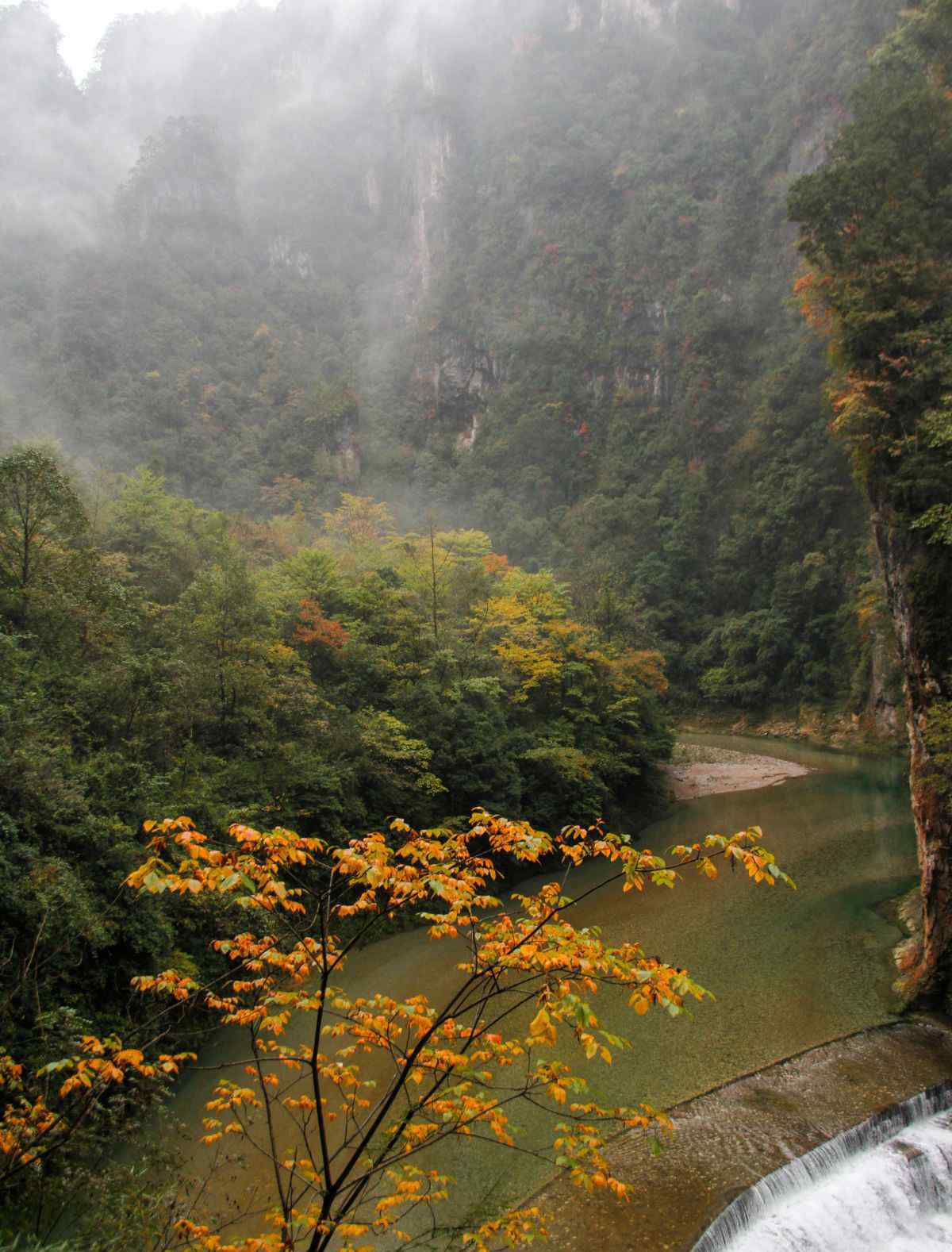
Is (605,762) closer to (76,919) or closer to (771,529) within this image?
(76,919)

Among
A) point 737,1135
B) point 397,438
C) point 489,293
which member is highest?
point 489,293

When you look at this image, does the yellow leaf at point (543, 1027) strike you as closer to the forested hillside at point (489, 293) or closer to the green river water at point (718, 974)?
the green river water at point (718, 974)

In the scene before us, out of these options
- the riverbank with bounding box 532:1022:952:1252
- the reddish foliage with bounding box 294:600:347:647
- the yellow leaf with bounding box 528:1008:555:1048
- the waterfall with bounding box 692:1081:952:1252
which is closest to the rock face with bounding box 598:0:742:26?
the reddish foliage with bounding box 294:600:347:647

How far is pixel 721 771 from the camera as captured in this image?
2975cm

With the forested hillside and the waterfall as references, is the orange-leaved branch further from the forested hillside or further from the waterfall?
the forested hillside

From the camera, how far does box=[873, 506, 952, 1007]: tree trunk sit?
9961 millimetres

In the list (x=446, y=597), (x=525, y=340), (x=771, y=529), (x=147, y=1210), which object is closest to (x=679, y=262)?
(x=525, y=340)

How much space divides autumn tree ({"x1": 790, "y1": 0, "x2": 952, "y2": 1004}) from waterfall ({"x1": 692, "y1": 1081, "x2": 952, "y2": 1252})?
345cm

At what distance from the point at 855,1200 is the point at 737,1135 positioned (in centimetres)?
113

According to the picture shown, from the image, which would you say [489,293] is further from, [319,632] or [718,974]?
[718,974]

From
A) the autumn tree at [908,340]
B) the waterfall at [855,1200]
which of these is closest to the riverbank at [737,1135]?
the waterfall at [855,1200]

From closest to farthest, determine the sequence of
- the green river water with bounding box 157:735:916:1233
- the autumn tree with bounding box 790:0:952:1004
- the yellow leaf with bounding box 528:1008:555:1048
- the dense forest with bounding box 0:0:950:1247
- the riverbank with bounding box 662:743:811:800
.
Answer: the yellow leaf with bounding box 528:1008:555:1048 → the green river water with bounding box 157:735:916:1233 → the autumn tree with bounding box 790:0:952:1004 → the dense forest with bounding box 0:0:950:1247 → the riverbank with bounding box 662:743:811:800

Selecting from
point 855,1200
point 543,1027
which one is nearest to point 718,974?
point 855,1200

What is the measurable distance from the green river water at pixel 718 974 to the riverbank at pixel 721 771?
19.3 ft
